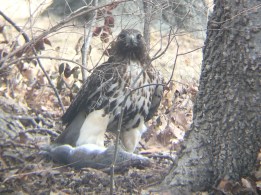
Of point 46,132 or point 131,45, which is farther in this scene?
point 46,132

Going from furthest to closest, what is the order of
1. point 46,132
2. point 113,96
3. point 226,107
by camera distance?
1. point 46,132
2. point 113,96
3. point 226,107

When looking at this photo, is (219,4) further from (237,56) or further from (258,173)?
(258,173)

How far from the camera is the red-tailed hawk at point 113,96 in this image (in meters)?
6.13

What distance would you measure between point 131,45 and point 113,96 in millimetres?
516

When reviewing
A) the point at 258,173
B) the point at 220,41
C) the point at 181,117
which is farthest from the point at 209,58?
the point at 181,117

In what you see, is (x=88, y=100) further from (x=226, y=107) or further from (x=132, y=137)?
(x=226, y=107)

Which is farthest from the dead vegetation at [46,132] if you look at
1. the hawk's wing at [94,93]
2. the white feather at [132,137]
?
the hawk's wing at [94,93]

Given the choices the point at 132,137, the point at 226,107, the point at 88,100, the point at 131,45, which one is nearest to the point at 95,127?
the point at 88,100

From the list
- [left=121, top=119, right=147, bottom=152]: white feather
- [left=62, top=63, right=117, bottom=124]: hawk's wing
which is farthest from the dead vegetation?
[left=62, top=63, right=117, bottom=124]: hawk's wing

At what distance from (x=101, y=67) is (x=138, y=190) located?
172cm

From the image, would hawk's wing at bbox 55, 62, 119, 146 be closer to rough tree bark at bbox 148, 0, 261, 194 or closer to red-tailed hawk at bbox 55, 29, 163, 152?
red-tailed hawk at bbox 55, 29, 163, 152

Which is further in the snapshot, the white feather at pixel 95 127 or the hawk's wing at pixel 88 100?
the white feather at pixel 95 127

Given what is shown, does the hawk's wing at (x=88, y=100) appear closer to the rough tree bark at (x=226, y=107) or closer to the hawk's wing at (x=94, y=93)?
the hawk's wing at (x=94, y=93)

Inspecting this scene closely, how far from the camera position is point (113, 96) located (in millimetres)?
6168
